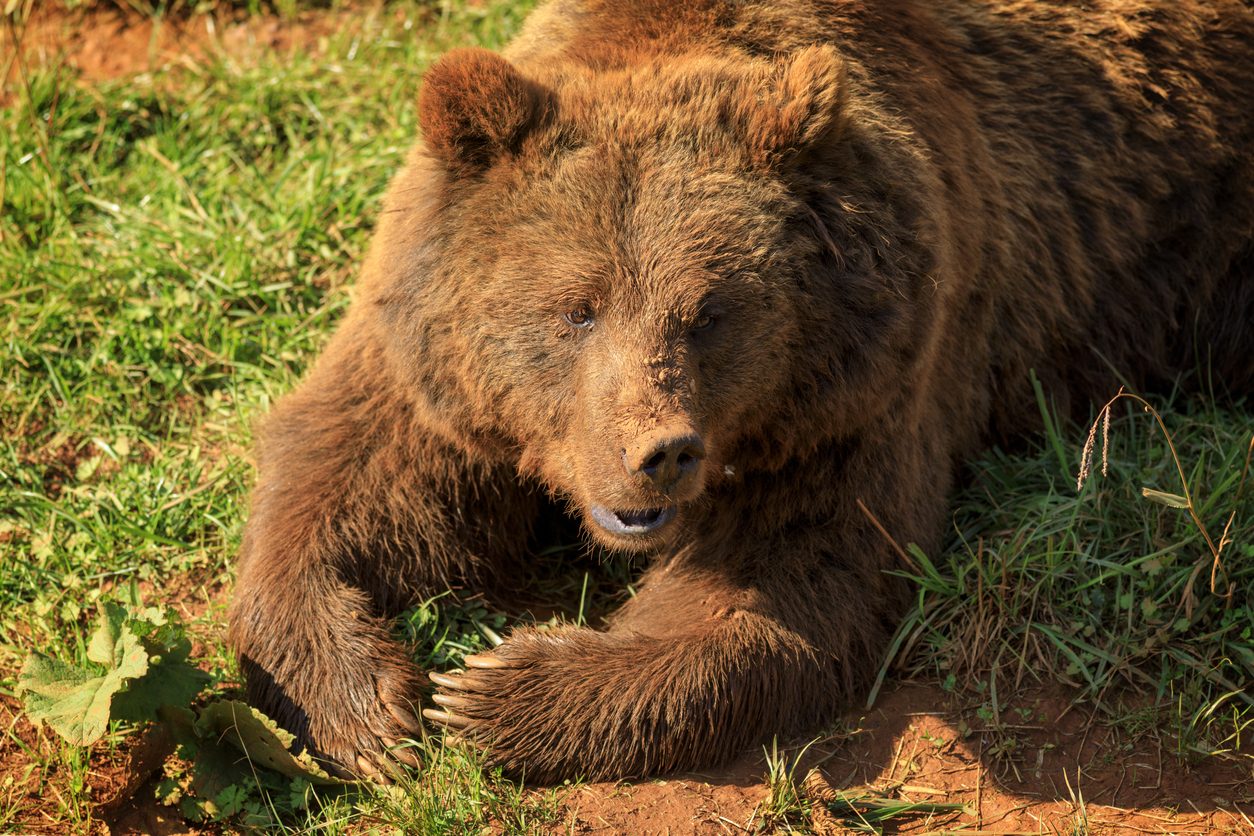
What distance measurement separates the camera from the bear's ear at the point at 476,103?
3510 millimetres

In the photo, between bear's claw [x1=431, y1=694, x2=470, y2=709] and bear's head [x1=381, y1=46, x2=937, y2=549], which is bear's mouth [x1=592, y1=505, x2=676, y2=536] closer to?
bear's head [x1=381, y1=46, x2=937, y2=549]

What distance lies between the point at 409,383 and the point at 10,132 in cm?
369

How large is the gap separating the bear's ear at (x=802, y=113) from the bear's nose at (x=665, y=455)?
942 mm

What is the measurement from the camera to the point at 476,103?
11.5 feet

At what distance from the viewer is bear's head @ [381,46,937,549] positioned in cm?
344

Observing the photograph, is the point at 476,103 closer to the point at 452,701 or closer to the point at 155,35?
the point at 452,701

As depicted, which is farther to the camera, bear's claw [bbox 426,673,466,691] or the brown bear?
bear's claw [bbox 426,673,466,691]

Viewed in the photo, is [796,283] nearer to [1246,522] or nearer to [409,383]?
[409,383]

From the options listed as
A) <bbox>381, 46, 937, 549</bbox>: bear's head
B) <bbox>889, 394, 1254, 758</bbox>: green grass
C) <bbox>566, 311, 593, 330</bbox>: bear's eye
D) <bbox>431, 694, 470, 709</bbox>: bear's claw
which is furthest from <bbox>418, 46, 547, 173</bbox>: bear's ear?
<bbox>889, 394, 1254, 758</bbox>: green grass

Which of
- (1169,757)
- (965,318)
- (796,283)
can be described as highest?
(796,283)

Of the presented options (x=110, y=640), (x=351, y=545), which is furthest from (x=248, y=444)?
(x=110, y=640)

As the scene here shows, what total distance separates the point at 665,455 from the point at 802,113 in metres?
1.13

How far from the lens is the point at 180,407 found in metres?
5.40

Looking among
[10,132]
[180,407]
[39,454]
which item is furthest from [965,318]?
[10,132]
